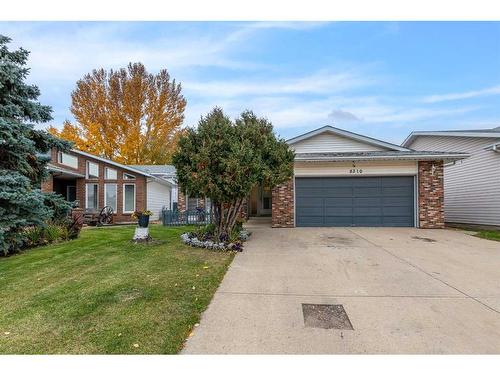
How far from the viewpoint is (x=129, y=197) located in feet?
58.4

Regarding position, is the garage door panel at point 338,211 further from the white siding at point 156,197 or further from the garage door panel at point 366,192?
the white siding at point 156,197

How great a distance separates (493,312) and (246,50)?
8.64 meters

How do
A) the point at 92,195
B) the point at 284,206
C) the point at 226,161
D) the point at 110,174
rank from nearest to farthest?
the point at 226,161 → the point at 284,206 → the point at 92,195 → the point at 110,174

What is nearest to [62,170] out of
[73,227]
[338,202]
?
[73,227]

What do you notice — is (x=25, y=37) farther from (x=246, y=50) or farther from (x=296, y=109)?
(x=296, y=109)

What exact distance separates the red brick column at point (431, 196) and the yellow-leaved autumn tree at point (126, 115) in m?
19.7

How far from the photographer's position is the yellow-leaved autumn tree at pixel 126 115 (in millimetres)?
26609

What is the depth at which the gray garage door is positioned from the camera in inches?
502

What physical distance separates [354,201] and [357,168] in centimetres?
138

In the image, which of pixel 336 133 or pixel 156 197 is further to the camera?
pixel 156 197

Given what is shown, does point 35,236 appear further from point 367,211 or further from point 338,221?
point 367,211

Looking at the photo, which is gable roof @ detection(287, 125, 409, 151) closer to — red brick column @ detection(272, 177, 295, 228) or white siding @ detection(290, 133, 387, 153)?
white siding @ detection(290, 133, 387, 153)

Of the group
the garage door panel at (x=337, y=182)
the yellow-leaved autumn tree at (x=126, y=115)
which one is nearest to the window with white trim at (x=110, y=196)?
the yellow-leaved autumn tree at (x=126, y=115)

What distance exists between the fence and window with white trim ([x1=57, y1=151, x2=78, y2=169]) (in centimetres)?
723
